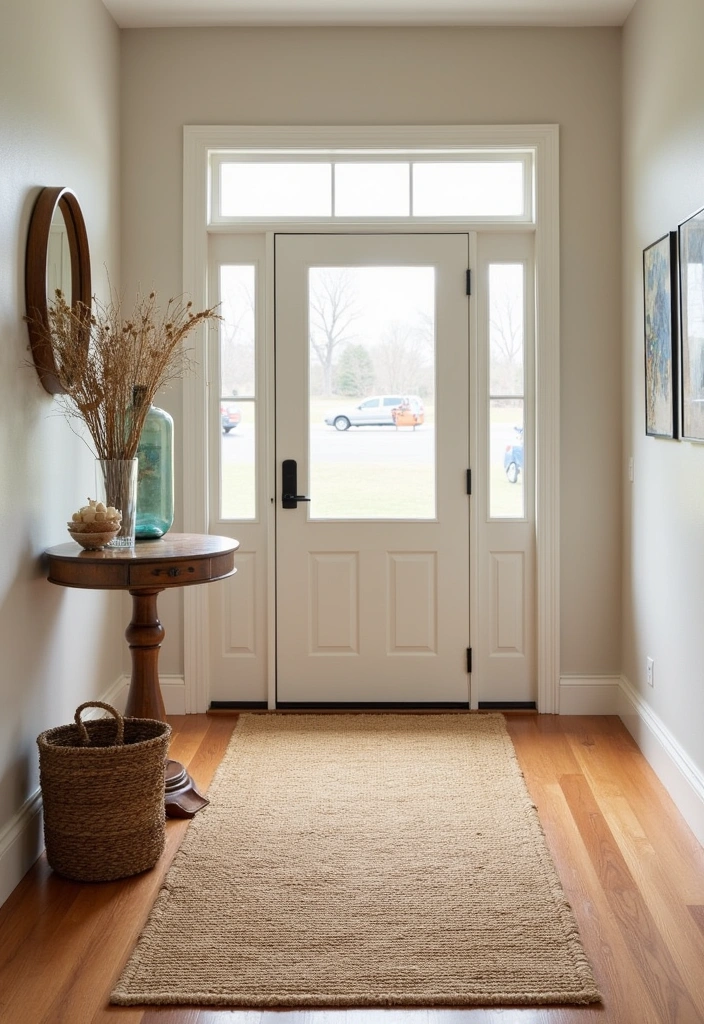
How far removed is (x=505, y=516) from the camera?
4.50 m

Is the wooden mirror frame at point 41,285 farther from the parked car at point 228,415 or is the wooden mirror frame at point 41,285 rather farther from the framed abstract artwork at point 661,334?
the framed abstract artwork at point 661,334

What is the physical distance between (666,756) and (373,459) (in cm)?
174

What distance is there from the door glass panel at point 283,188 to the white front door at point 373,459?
13cm

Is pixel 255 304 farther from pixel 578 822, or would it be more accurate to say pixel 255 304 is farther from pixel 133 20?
pixel 578 822

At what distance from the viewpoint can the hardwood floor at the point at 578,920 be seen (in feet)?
Result: 7.11

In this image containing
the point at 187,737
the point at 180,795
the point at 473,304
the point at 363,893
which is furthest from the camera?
the point at 473,304

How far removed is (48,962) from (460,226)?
3.28 metres

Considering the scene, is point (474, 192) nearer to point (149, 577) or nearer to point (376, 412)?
point (376, 412)

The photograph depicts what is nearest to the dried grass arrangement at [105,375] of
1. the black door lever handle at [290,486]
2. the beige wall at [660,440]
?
the black door lever handle at [290,486]

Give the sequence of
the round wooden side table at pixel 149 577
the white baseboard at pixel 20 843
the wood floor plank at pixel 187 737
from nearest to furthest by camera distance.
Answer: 1. the white baseboard at pixel 20 843
2. the round wooden side table at pixel 149 577
3. the wood floor plank at pixel 187 737

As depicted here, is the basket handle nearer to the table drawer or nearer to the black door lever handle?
the table drawer

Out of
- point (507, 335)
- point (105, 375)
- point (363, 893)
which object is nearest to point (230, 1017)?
point (363, 893)

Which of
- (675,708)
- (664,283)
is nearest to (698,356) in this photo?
(664,283)

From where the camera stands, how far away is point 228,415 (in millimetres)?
4500
